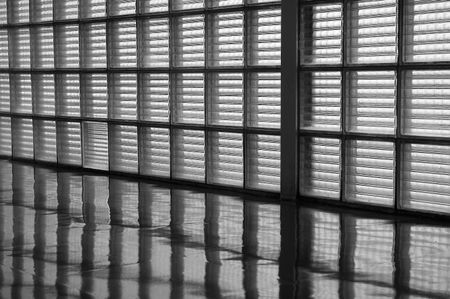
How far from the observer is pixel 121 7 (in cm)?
1638

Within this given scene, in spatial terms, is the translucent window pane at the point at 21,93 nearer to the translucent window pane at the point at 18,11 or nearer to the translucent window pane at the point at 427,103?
the translucent window pane at the point at 18,11

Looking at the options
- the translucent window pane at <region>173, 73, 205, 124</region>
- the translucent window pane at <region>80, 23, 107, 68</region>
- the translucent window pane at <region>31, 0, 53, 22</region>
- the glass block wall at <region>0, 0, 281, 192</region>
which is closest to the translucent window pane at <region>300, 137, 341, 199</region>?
the glass block wall at <region>0, 0, 281, 192</region>

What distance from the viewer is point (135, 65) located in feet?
53.0

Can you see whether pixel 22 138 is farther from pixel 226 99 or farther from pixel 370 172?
pixel 370 172

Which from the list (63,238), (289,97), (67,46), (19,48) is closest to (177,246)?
(63,238)

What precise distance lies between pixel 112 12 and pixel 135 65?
117 cm

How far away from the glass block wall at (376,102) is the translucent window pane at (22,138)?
323 inches

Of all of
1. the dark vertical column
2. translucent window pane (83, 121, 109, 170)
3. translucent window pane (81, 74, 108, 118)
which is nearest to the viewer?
the dark vertical column

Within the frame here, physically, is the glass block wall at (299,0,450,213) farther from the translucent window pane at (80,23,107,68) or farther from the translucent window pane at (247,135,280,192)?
the translucent window pane at (80,23,107,68)

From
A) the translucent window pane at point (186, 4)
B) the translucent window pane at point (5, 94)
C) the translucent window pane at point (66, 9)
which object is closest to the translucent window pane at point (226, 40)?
the translucent window pane at point (186, 4)

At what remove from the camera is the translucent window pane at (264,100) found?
1351cm

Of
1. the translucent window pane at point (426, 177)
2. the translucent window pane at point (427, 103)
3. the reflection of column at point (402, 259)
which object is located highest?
the translucent window pane at point (427, 103)

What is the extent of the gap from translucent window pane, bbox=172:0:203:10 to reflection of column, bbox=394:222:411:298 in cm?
561

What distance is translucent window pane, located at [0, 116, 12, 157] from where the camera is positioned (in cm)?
2006
